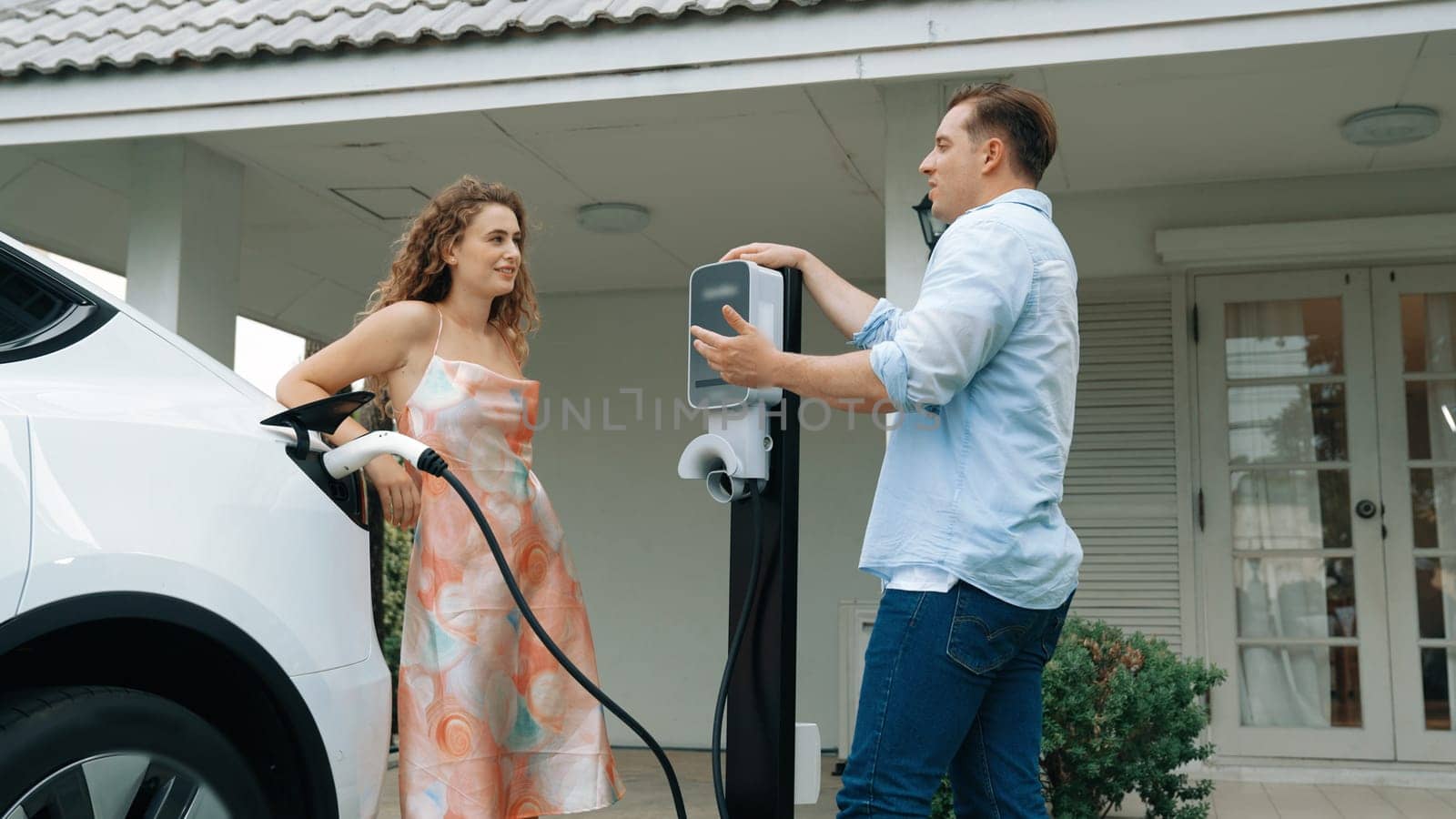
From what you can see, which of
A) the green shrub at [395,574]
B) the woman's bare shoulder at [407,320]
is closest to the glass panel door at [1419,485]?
the woman's bare shoulder at [407,320]

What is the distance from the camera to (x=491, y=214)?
266cm

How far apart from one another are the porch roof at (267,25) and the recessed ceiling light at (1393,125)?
211cm

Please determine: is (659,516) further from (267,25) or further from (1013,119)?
(1013,119)

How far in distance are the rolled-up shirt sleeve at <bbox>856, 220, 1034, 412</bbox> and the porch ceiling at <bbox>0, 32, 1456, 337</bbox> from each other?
1.57m

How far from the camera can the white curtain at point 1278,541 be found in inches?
203

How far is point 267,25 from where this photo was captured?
4301 millimetres

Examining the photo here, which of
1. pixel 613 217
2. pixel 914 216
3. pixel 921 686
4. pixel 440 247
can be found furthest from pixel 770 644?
pixel 613 217

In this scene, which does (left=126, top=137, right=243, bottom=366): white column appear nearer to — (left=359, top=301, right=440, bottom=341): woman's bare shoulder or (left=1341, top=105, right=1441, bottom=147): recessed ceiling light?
(left=359, top=301, right=440, bottom=341): woman's bare shoulder

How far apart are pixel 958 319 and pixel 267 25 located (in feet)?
11.3

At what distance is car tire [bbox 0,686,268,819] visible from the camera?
1500mm

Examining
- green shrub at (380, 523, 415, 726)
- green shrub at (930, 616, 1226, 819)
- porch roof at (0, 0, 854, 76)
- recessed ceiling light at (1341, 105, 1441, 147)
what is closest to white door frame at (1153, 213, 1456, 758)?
recessed ceiling light at (1341, 105, 1441, 147)

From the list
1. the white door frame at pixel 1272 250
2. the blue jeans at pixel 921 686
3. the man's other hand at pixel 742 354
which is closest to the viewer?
the blue jeans at pixel 921 686

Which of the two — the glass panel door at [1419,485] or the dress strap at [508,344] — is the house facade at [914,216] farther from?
the dress strap at [508,344]

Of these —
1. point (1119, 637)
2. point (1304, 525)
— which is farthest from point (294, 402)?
point (1304, 525)
